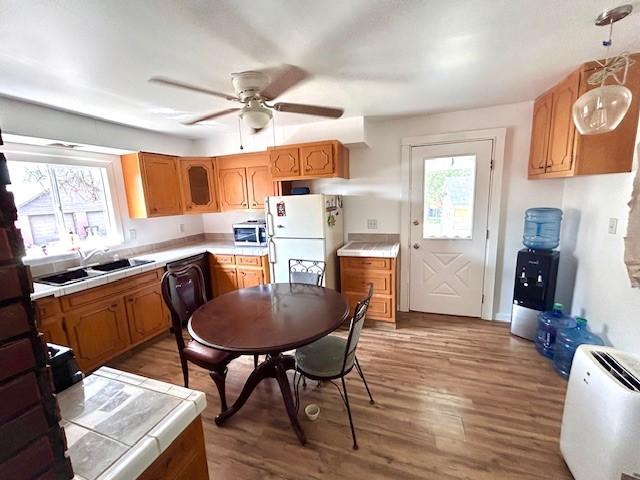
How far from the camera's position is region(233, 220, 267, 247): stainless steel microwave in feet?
11.8

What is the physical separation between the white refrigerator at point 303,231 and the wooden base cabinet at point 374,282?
19cm

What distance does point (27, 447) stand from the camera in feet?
1.58

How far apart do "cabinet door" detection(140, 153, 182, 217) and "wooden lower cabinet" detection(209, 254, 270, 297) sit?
81cm

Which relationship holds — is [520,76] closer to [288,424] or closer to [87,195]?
[288,424]

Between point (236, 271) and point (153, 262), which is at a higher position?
point (153, 262)

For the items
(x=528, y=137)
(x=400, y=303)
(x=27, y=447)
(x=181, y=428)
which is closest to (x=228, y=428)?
(x=181, y=428)

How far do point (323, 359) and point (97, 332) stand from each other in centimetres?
207

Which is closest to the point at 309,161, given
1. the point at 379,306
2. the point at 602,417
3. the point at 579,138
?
the point at 379,306

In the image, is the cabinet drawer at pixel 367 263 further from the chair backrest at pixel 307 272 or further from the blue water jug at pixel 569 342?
the blue water jug at pixel 569 342

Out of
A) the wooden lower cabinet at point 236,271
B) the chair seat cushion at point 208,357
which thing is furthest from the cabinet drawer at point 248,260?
the chair seat cushion at point 208,357

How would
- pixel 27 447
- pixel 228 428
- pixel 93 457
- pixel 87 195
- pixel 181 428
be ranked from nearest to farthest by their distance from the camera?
pixel 27 447
pixel 93 457
pixel 181 428
pixel 228 428
pixel 87 195

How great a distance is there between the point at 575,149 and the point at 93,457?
9.95ft

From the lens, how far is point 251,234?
3670mm

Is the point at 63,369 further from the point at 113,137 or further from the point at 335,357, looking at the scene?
the point at 113,137
